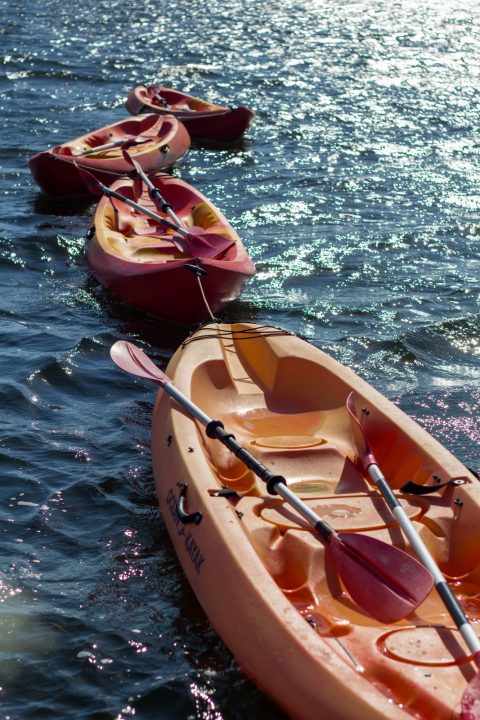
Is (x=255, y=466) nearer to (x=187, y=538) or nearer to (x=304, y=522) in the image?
(x=304, y=522)

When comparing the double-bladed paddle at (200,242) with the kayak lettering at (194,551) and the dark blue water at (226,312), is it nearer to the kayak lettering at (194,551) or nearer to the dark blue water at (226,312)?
the dark blue water at (226,312)

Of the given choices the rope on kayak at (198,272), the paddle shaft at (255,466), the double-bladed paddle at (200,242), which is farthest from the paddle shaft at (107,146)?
the paddle shaft at (255,466)

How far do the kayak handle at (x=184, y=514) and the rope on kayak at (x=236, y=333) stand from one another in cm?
188

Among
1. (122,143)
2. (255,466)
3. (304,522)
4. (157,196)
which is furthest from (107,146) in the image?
(304,522)

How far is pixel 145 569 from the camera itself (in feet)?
18.2

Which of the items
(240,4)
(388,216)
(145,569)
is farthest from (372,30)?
(145,569)

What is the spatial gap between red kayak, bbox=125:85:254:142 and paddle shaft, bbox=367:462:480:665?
9.35 meters

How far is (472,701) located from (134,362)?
3.60 m

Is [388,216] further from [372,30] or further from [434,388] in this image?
[372,30]

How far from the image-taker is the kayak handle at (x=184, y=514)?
5.07 metres

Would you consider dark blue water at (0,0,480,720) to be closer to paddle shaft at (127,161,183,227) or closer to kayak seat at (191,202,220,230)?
kayak seat at (191,202,220,230)

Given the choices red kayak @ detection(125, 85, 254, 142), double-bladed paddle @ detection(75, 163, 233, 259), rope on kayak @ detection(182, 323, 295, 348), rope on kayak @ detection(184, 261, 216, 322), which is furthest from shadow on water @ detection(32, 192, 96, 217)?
rope on kayak @ detection(182, 323, 295, 348)

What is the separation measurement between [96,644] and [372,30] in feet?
57.0

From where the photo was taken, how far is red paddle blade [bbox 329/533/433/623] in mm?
4434
